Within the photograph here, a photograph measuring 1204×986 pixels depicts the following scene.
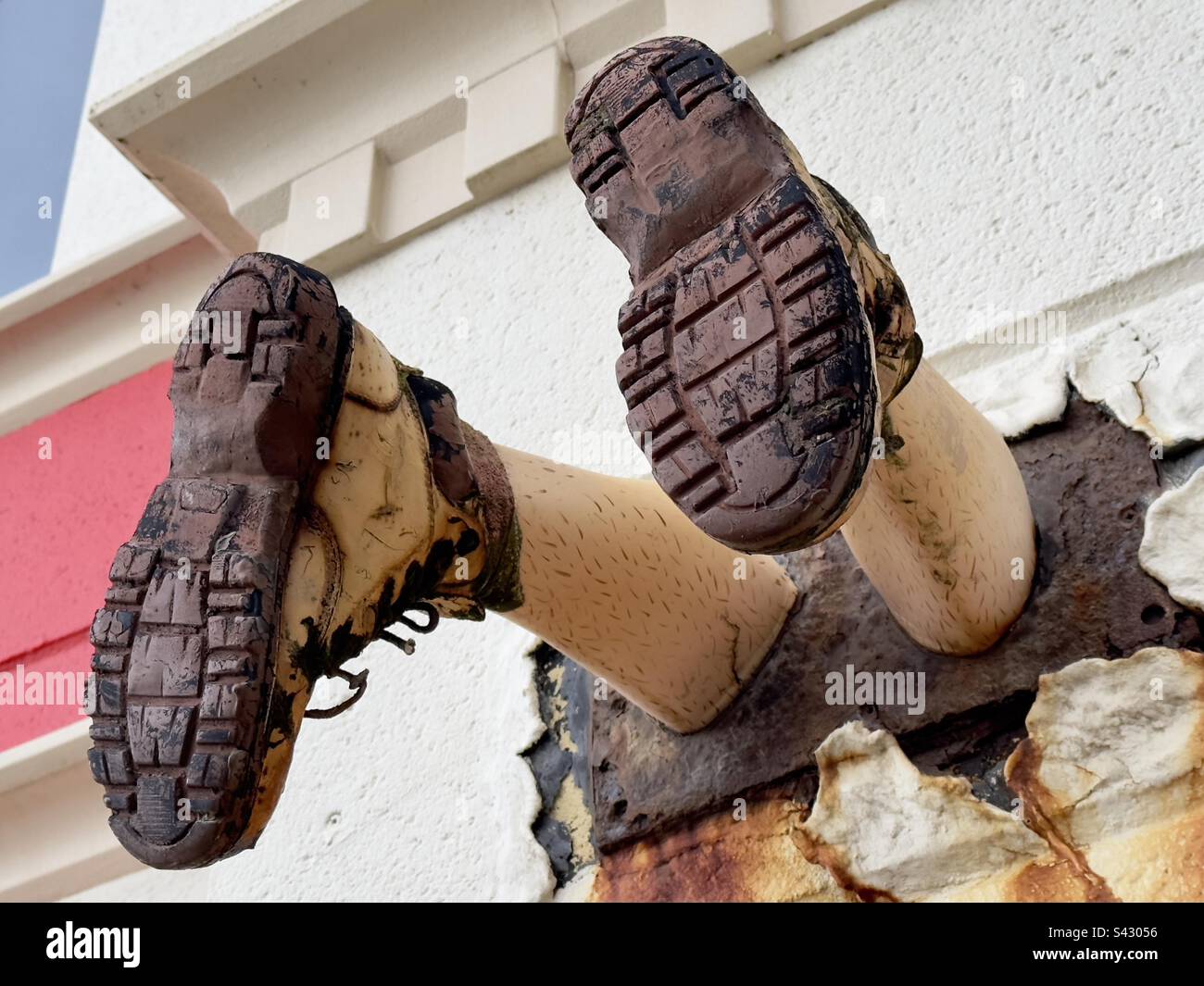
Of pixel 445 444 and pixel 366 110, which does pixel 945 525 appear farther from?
pixel 366 110

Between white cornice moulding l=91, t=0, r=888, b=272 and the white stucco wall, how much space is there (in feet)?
0.21

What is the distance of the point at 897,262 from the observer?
1031 mm

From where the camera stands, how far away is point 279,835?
43.9 inches

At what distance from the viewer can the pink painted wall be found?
1578 mm

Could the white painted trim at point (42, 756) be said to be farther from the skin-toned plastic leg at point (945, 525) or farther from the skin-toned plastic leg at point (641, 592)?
the skin-toned plastic leg at point (945, 525)

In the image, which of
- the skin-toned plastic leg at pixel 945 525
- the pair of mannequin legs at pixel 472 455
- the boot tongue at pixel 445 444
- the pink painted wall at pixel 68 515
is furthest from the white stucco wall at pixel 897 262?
the pink painted wall at pixel 68 515

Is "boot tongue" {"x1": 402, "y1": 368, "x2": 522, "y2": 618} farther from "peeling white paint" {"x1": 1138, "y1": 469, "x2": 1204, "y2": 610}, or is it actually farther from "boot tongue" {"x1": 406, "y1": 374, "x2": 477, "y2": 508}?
"peeling white paint" {"x1": 1138, "y1": 469, "x2": 1204, "y2": 610}

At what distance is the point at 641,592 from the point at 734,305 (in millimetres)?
253

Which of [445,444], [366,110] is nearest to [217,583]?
[445,444]

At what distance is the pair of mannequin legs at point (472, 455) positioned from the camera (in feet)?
1.90

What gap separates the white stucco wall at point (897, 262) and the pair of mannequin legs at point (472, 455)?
240 millimetres

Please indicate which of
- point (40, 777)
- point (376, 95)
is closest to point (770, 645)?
point (376, 95)

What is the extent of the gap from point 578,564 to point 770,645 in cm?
19
